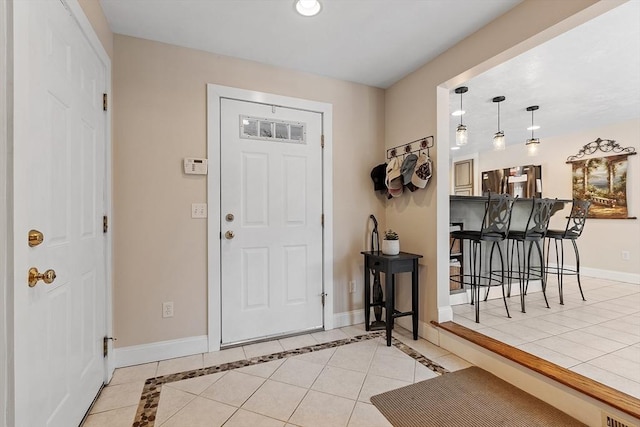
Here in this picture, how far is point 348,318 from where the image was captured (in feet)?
9.85

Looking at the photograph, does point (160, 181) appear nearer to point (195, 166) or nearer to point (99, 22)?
point (195, 166)

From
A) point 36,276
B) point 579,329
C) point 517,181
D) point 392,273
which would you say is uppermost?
point 517,181

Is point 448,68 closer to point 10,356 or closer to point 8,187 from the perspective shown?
point 8,187

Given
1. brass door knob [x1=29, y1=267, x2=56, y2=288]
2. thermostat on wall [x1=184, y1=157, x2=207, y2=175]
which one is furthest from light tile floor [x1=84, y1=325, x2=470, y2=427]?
thermostat on wall [x1=184, y1=157, x2=207, y2=175]

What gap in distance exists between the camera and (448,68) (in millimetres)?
2455

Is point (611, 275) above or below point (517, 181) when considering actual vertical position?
below

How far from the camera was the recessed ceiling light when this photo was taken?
1.89 meters

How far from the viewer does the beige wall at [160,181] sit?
2.20m

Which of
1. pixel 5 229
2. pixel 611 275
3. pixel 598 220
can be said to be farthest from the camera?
pixel 598 220

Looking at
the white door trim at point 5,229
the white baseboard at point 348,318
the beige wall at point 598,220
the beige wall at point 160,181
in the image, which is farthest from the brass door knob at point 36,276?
the beige wall at point 598,220

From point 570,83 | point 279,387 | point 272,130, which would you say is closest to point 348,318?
point 279,387

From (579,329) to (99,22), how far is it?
4.29 meters

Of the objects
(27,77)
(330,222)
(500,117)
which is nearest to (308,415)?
(330,222)

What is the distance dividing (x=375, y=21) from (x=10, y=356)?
2.52 meters
